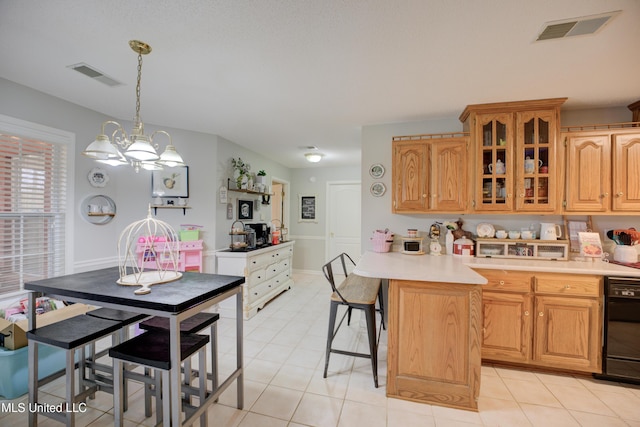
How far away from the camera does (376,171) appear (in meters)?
3.37

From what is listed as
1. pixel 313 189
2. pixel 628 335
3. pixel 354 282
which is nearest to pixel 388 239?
pixel 354 282

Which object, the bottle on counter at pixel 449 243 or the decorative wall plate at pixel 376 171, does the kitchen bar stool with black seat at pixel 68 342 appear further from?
the bottle on counter at pixel 449 243

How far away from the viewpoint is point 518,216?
117 inches

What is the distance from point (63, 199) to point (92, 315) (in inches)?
59.8

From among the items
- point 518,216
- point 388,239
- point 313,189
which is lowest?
point 388,239

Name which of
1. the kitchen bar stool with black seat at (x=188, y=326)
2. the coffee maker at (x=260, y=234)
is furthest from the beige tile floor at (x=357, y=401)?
the coffee maker at (x=260, y=234)

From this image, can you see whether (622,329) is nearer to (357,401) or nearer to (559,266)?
(559,266)

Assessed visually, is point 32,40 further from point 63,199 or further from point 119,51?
point 63,199

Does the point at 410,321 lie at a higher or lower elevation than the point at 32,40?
lower

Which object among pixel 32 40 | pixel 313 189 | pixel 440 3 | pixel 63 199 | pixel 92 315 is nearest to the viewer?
pixel 440 3

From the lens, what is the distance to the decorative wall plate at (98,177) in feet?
9.73

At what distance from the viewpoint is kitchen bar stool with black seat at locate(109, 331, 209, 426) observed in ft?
4.67

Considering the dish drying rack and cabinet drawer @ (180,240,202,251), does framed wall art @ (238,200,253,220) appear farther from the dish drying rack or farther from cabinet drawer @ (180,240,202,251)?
the dish drying rack

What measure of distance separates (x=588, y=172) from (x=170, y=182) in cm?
462
